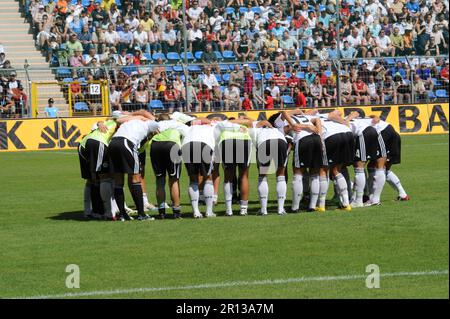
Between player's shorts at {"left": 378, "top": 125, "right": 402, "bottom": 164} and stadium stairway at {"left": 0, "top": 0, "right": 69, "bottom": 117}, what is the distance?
17918mm

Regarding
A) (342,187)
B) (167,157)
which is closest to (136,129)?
(167,157)

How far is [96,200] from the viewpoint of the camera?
17.0 meters

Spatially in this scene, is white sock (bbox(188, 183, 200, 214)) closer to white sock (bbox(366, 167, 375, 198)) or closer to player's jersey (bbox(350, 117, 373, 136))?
player's jersey (bbox(350, 117, 373, 136))

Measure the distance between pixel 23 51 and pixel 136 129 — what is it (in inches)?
866

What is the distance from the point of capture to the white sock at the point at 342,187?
16719mm

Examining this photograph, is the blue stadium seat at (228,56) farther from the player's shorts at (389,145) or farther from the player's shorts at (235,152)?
the player's shorts at (235,152)

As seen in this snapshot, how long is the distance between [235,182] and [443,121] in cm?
1783

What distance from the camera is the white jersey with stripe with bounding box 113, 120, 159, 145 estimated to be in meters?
16.0

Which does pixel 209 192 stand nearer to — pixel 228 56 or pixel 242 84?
pixel 242 84

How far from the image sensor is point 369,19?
1545 inches

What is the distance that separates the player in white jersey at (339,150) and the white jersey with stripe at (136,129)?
9.03ft
